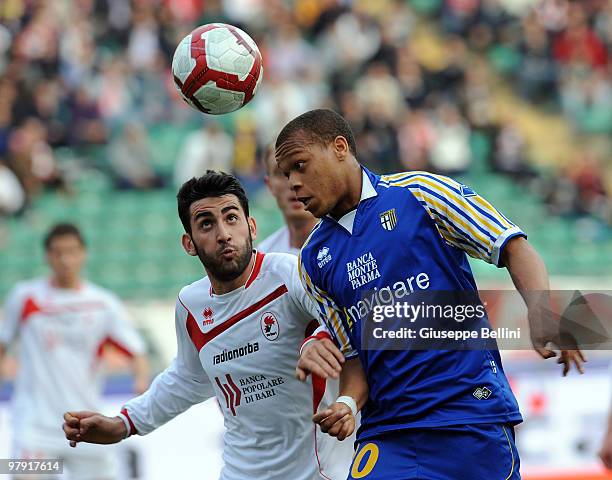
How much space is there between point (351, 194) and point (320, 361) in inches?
29.8

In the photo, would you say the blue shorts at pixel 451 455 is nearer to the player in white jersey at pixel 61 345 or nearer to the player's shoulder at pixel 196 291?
the player's shoulder at pixel 196 291

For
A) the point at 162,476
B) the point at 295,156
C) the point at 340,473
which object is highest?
the point at 295,156

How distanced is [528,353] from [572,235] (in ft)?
20.9

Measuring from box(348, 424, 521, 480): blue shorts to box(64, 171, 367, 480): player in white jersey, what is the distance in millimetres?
792

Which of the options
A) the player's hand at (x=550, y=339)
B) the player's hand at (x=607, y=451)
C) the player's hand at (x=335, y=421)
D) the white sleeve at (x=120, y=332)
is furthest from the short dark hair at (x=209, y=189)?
the white sleeve at (x=120, y=332)

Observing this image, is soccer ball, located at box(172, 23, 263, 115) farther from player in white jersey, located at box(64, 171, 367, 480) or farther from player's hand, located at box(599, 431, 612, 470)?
player's hand, located at box(599, 431, 612, 470)

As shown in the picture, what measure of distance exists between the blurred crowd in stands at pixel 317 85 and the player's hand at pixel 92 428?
9341 mm

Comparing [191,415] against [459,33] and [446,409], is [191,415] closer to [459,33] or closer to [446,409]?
[446,409]

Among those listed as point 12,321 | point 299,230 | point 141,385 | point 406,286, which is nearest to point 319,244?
point 406,286

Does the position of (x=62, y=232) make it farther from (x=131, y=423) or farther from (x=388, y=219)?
(x=388, y=219)

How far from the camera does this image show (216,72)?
5641mm

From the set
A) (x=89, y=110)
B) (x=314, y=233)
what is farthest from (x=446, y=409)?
(x=89, y=110)

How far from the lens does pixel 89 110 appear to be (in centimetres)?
1562

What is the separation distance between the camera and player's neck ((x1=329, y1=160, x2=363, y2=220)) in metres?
4.63
